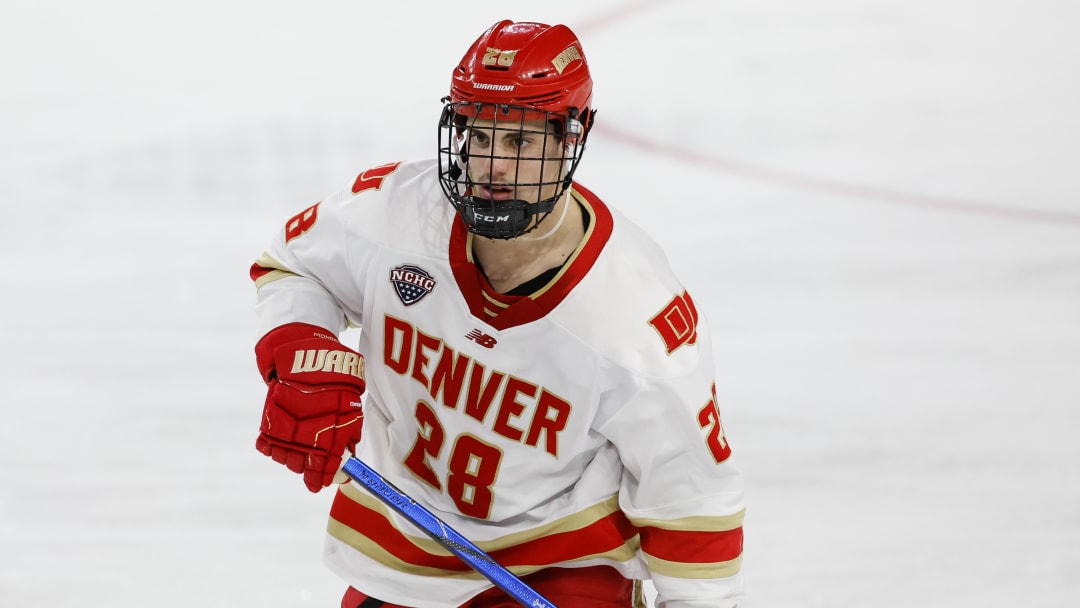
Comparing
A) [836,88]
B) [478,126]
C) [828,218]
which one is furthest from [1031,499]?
[836,88]

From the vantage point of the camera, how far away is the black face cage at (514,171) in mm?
1893

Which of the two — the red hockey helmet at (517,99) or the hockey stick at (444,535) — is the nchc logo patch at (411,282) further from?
the hockey stick at (444,535)

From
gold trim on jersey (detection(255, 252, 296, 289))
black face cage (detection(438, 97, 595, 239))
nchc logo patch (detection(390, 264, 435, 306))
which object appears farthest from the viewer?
gold trim on jersey (detection(255, 252, 296, 289))

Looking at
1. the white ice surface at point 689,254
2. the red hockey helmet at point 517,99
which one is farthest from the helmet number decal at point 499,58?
the white ice surface at point 689,254

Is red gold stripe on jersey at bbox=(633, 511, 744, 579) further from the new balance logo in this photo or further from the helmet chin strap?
the helmet chin strap

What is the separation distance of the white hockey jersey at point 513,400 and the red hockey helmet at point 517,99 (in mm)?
148

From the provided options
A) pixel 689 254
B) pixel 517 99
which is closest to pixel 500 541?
pixel 517 99

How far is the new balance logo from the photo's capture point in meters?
2.05

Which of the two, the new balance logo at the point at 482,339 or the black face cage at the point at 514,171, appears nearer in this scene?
the black face cage at the point at 514,171

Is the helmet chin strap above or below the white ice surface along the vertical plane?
above

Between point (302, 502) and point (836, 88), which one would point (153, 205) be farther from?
point (836, 88)

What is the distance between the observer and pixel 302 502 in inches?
125

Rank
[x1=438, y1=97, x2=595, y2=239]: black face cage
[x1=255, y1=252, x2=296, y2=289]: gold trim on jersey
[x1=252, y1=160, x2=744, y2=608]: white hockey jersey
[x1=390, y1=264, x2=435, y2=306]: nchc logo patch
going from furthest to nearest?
[x1=255, y1=252, x2=296, y2=289]: gold trim on jersey
[x1=390, y1=264, x2=435, y2=306]: nchc logo patch
[x1=252, y1=160, x2=744, y2=608]: white hockey jersey
[x1=438, y1=97, x2=595, y2=239]: black face cage

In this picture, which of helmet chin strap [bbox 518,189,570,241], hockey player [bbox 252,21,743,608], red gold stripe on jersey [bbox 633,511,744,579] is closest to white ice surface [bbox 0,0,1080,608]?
hockey player [bbox 252,21,743,608]
